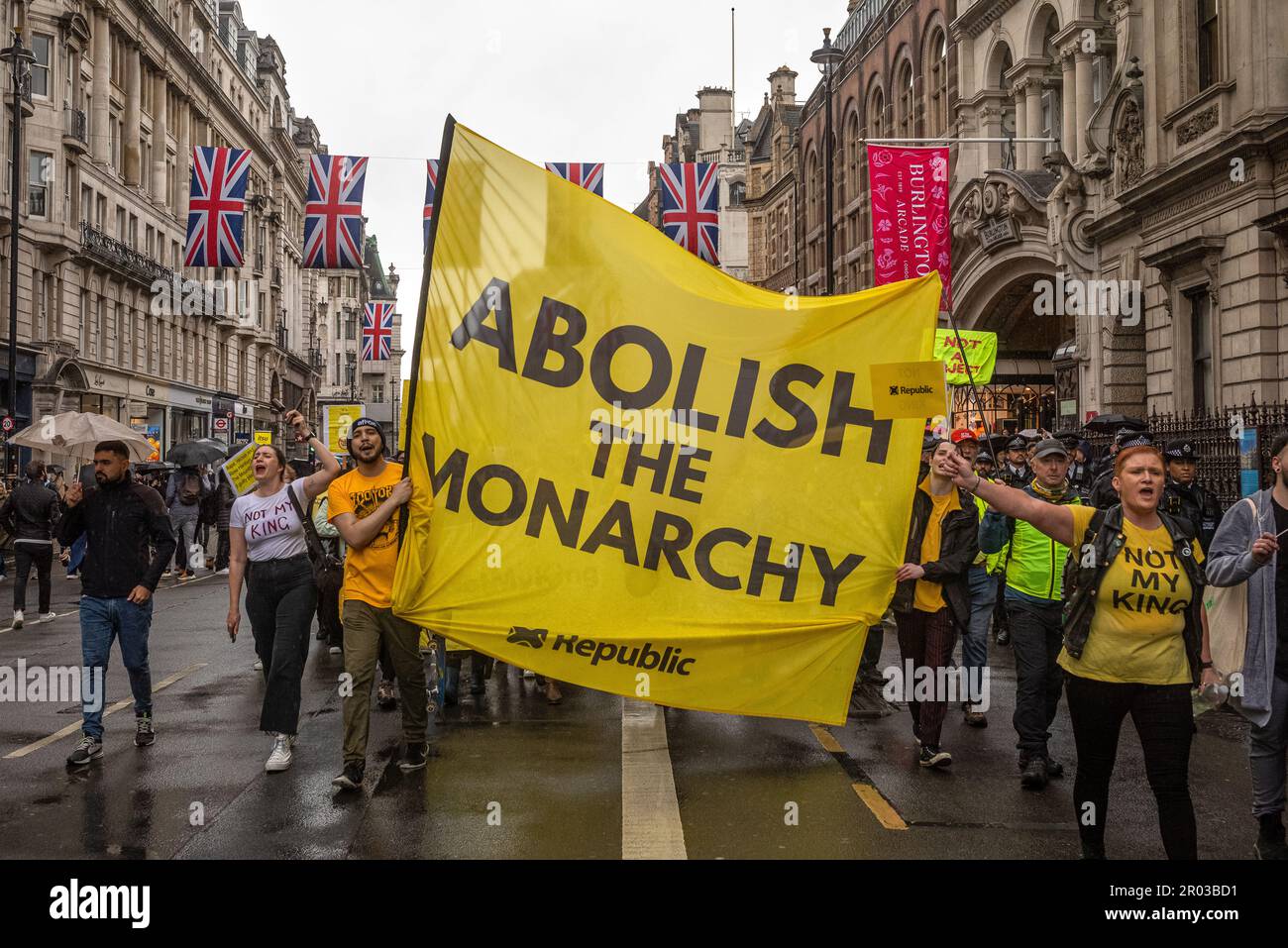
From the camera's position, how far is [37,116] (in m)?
36.7

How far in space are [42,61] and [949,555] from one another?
37793mm

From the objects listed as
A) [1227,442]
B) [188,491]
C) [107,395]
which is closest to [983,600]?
[1227,442]

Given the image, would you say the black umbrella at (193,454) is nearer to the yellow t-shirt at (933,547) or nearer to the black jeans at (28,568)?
the black jeans at (28,568)

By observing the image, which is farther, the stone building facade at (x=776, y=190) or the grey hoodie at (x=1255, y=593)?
the stone building facade at (x=776, y=190)

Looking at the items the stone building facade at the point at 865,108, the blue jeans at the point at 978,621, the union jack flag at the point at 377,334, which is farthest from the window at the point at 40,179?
the blue jeans at the point at 978,621

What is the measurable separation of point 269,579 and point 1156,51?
18.6m

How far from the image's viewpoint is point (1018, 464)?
14.0 m

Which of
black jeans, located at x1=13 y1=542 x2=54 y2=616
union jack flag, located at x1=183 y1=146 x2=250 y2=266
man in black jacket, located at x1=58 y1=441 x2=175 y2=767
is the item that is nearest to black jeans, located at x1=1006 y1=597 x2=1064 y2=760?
man in black jacket, located at x1=58 y1=441 x2=175 y2=767

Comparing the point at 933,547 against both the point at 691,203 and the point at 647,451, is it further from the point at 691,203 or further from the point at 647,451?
the point at 691,203

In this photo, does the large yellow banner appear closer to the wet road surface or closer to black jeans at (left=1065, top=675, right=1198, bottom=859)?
the wet road surface

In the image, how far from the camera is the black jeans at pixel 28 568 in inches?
573

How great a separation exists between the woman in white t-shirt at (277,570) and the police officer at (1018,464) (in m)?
8.21
